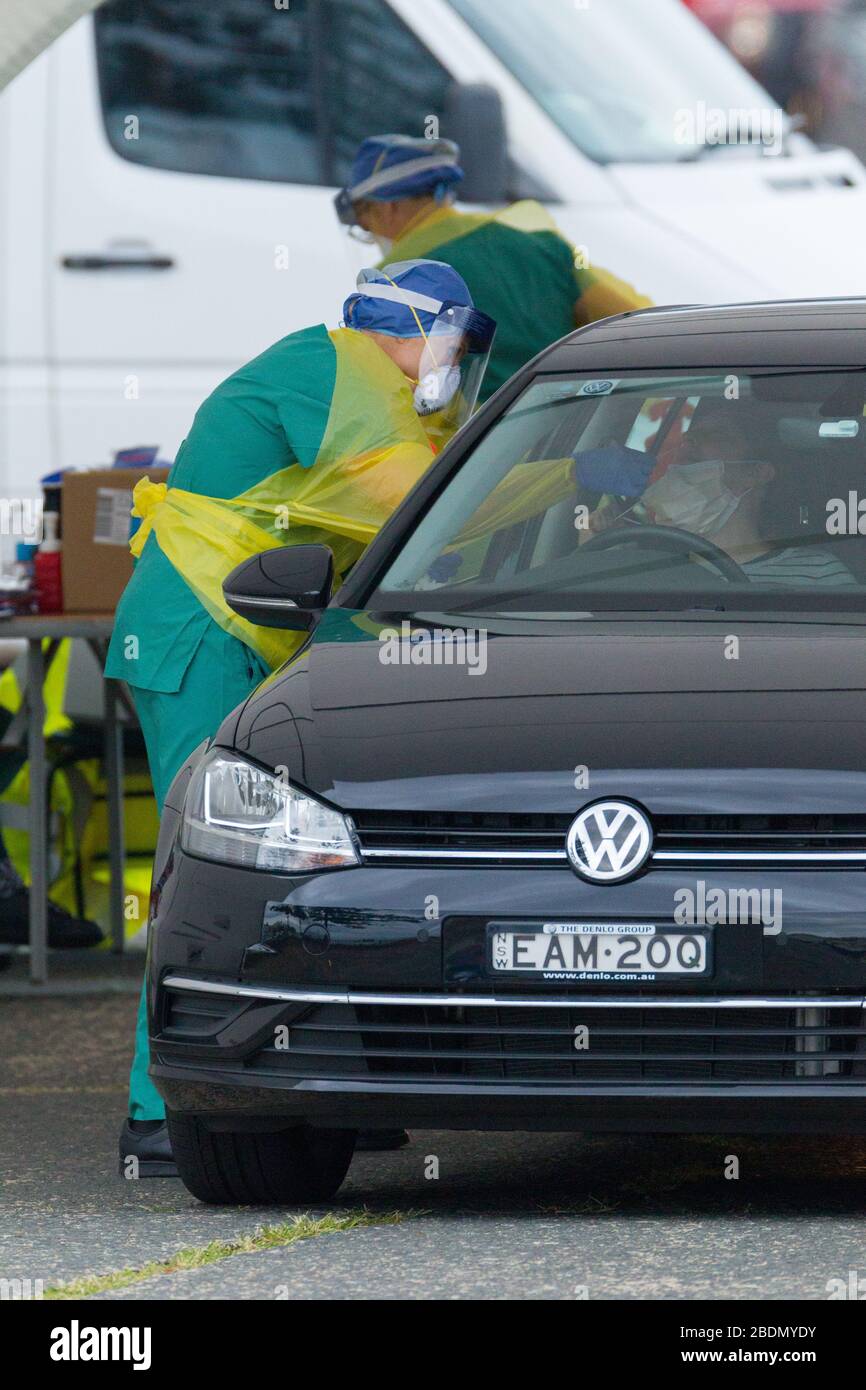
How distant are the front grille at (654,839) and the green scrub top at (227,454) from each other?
122cm

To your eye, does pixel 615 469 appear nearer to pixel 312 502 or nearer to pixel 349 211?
pixel 312 502

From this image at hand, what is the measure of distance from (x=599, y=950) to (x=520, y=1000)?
6.0 inches

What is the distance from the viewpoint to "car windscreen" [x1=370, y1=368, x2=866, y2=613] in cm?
511

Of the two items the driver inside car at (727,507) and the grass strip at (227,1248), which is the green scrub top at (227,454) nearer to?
the driver inside car at (727,507)

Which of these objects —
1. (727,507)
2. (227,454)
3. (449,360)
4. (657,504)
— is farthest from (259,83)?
(727,507)

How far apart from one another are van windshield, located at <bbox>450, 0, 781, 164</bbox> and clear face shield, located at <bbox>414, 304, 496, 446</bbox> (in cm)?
376

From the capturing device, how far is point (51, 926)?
838 centimetres

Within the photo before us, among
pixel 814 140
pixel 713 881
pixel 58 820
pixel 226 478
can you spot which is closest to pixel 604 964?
pixel 713 881

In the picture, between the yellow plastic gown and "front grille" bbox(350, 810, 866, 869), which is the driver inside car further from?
"front grille" bbox(350, 810, 866, 869)

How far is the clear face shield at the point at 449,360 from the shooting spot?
219 inches
